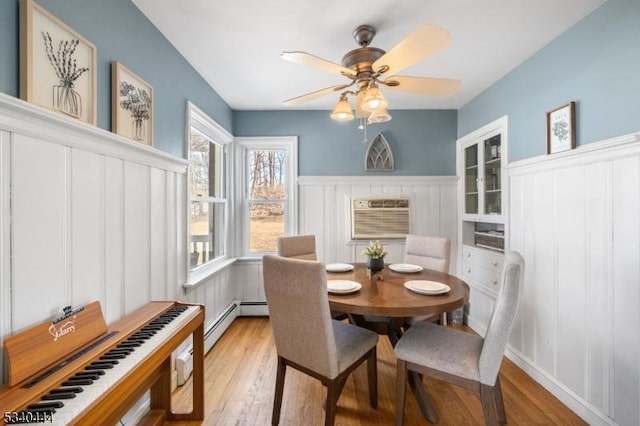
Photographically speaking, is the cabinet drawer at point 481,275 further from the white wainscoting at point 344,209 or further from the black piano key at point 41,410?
the black piano key at point 41,410

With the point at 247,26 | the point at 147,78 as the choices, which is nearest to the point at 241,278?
the point at 147,78

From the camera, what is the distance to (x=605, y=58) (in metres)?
1.63

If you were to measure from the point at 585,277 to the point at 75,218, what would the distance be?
2.76 metres

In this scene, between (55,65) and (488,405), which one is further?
(488,405)

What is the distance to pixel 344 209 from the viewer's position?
131 inches

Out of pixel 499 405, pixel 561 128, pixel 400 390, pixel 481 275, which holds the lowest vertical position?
pixel 499 405

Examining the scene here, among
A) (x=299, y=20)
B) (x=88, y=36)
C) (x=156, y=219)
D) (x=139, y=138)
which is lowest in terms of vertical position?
(x=156, y=219)

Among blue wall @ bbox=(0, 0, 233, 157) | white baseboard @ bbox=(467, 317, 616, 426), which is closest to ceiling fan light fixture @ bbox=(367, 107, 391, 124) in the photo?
blue wall @ bbox=(0, 0, 233, 157)

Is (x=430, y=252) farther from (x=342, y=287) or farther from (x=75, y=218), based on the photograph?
(x=75, y=218)

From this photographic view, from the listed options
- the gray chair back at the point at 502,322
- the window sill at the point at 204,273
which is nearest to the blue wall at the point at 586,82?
the gray chair back at the point at 502,322

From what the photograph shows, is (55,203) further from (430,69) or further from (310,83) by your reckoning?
(430,69)

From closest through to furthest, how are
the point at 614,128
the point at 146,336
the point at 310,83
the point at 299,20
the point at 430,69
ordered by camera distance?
the point at 146,336, the point at 614,128, the point at 299,20, the point at 430,69, the point at 310,83

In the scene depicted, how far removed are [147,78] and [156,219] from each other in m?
0.88

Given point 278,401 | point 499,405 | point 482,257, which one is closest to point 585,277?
point 499,405
